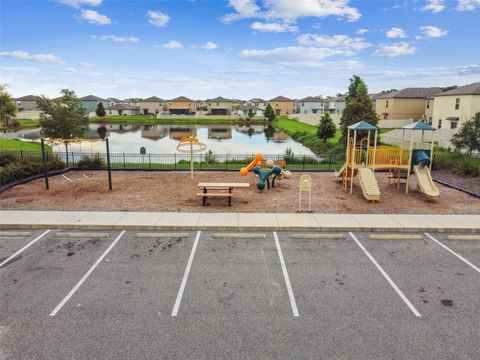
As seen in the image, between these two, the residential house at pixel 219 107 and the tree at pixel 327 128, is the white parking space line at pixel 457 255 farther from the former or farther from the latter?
the residential house at pixel 219 107

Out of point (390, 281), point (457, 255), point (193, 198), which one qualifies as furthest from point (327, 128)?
→ point (390, 281)

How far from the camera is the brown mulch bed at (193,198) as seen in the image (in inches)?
578

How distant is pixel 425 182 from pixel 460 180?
18.0 ft

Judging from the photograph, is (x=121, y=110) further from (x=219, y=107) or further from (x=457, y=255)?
(x=457, y=255)

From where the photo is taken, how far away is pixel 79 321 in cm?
701

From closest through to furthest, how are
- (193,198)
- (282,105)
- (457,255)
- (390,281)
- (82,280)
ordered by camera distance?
(82,280) < (390,281) < (457,255) < (193,198) < (282,105)

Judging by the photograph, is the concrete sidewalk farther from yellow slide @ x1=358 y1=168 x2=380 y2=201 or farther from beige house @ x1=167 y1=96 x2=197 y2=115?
beige house @ x1=167 y1=96 x2=197 y2=115

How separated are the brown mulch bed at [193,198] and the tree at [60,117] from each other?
8.05 meters

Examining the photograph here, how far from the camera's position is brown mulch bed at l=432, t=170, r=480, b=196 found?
Result: 19.0 meters

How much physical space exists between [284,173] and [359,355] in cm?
1385

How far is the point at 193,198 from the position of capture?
1619 cm

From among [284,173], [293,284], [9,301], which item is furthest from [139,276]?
[284,173]

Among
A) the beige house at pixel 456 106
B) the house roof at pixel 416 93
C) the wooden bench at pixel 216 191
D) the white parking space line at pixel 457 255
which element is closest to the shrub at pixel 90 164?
the wooden bench at pixel 216 191

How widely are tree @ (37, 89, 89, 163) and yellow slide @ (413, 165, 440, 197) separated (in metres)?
24.2
